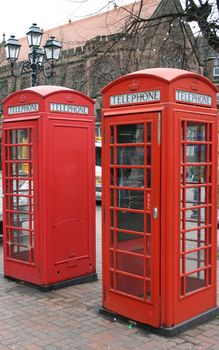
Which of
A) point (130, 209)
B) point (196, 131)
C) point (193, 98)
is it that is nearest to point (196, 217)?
point (130, 209)

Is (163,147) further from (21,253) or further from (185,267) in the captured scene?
(21,253)

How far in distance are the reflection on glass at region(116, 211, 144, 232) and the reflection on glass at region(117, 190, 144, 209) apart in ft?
0.27

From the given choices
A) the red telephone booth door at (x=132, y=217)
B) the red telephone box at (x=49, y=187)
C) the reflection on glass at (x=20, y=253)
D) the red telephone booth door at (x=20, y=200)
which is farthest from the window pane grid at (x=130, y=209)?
the reflection on glass at (x=20, y=253)

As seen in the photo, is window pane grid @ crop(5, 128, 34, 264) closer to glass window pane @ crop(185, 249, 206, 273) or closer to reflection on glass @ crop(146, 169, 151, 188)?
reflection on glass @ crop(146, 169, 151, 188)

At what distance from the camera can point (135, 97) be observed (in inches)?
171

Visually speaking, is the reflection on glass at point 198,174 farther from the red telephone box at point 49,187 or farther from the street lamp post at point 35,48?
the street lamp post at point 35,48

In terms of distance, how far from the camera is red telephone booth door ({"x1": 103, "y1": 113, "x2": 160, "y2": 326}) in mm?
4188

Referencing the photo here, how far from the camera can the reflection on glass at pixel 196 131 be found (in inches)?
172

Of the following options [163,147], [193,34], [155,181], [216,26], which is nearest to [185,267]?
[155,181]

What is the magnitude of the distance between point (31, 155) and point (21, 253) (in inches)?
54.2

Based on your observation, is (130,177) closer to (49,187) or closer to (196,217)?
(196,217)

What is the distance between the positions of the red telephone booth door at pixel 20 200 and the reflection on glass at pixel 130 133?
1421 millimetres

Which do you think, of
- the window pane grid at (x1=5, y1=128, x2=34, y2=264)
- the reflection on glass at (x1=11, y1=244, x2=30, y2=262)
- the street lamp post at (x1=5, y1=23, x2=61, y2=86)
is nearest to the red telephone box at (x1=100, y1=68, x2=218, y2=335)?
the window pane grid at (x1=5, y1=128, x2=34, y2=264)

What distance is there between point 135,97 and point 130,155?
58 centimetres
